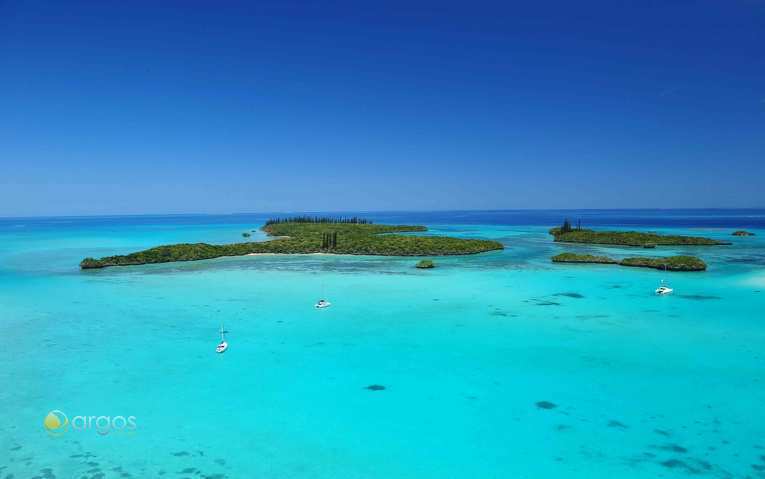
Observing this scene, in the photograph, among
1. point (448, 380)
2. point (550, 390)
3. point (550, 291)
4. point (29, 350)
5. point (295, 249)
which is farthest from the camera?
point (295, 249)

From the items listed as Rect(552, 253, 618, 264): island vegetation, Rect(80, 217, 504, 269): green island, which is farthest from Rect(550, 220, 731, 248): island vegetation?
Rect(552, 253, 618, 264): island vegetation

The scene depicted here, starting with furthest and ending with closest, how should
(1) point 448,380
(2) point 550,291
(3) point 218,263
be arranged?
(3) point 218,263 < (2) point 550,291 < (1) point 448,380

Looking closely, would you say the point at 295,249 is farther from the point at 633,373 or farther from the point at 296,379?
the point at 633,373

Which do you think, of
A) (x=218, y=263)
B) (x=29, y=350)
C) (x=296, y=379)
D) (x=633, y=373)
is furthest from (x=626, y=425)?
(x=218, y=263)

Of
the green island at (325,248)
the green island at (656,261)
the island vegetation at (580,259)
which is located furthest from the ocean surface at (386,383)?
the green island at (325,248)

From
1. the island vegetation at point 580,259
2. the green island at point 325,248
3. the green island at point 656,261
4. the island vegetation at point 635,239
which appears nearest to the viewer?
the green island at point 656,261

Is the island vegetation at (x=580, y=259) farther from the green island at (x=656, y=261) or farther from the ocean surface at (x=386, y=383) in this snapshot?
the ocean surface at (x=386, y=383)

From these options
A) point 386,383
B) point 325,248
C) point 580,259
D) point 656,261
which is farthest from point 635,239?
point 386,383
